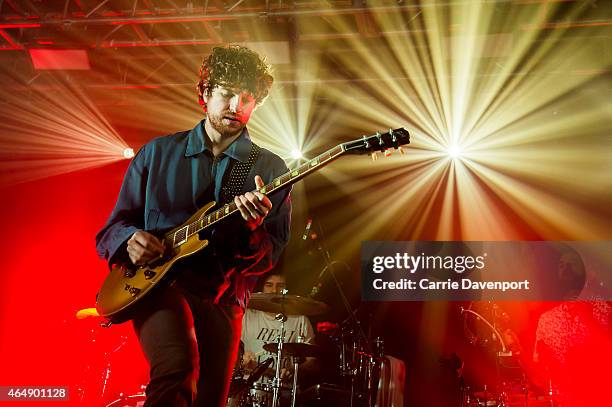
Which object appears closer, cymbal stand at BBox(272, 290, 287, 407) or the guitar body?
the guitar body

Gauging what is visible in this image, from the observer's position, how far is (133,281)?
7.34ft

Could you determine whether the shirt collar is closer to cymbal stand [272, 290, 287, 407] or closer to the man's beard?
the man's beard

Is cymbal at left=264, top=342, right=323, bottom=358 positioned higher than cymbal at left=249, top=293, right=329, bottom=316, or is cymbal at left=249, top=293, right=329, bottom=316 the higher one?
cymbal at left=249, top=293, right=329, bottom=316

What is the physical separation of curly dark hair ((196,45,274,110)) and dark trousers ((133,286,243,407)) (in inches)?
45.6

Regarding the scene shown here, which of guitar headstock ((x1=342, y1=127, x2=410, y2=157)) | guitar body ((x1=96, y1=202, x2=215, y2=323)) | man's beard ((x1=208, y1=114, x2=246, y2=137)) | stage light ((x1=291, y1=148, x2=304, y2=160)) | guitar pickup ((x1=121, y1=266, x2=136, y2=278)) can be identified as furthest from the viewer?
stage light ((x1=291, y1=148, x2=304, y2=160))

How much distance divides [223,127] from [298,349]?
132 inches

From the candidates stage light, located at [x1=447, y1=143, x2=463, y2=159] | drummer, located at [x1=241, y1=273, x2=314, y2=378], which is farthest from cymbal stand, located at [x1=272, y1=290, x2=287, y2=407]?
stage light, located at [x1=447, y1=143, x2=463, y2=159]

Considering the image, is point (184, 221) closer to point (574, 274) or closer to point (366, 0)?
point (366, 0)

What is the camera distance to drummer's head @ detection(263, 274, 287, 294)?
681cm

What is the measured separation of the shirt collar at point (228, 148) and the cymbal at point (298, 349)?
315 centimetres

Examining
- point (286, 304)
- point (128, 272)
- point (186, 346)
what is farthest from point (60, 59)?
point (186, 346)

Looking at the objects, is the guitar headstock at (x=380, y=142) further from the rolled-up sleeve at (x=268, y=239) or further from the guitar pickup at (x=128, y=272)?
the guitar pickup at (x=128, y=272)

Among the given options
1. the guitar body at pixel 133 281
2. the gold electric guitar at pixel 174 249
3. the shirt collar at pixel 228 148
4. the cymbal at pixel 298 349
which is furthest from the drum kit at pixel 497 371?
the guitar body at pixel 133 281

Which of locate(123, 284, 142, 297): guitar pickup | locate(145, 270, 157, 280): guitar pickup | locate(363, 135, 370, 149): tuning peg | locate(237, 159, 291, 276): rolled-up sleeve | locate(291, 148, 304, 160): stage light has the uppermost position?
locate(291, 148, 304, 160): stage light
